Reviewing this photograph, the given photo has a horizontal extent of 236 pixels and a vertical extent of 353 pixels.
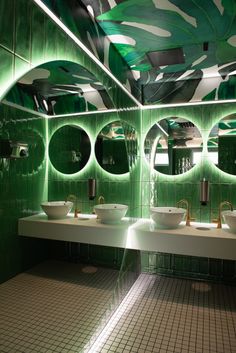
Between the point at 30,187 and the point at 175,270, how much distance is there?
8.58 feet

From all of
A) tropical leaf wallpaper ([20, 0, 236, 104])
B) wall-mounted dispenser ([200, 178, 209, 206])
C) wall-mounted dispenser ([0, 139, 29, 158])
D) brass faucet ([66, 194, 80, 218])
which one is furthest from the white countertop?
tropical leaf wallpaper ([20, 0, 236, 104])

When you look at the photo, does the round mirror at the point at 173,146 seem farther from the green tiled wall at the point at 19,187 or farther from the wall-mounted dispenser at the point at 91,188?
the green tiled wall at the point at 19,187

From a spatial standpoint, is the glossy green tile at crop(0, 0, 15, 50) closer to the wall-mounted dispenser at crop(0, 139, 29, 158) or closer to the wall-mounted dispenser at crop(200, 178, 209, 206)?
the wall-mounted dispenser at crop(0, 139, 29, 158)

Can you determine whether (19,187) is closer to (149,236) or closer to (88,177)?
(88,177)

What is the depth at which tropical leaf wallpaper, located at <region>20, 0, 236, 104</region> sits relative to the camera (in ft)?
6.35

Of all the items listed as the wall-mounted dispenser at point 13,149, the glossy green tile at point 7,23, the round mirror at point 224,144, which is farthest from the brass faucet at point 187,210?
the glossy green tile at point 7,23

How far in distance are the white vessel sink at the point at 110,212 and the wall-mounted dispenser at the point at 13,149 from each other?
38.6 inches

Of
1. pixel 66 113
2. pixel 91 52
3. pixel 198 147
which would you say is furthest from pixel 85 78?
pixel 198 147

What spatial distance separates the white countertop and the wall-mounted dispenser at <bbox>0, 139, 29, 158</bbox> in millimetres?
672

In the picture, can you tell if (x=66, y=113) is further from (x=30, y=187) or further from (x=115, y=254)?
(x=115, y=254)

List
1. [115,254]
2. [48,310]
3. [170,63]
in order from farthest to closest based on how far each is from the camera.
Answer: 1. [170,63]
2. [115,254]
3. [48,310]

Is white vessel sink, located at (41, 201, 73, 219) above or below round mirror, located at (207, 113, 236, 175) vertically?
below

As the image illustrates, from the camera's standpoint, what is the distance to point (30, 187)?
1.34 m

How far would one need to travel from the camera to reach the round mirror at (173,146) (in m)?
3.35
